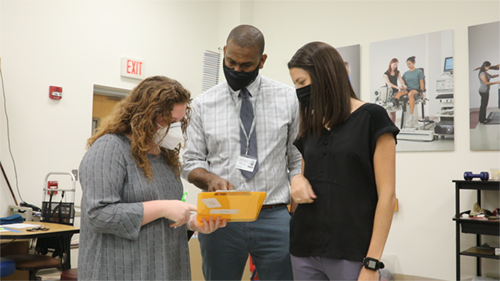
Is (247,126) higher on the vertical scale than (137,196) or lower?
higher

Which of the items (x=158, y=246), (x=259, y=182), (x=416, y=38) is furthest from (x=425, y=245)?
(x=158, y=246)

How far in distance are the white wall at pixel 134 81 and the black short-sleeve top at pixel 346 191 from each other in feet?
10.7

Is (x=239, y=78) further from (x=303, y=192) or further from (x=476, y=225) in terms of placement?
(x=476, y=225)

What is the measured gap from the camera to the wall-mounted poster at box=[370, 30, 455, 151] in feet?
13.7

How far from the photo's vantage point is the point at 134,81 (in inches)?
198

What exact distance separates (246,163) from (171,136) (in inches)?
13.3

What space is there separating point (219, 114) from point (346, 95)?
2.04ft

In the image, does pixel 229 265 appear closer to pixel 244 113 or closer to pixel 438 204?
pixel 244 113

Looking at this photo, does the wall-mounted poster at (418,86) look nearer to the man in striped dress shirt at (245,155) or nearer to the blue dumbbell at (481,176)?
the blue dumbbell at (481,176)

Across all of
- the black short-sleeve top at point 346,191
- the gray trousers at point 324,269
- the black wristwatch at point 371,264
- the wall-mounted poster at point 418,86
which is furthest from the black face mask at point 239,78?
the wall-mounted poster at point 418,86

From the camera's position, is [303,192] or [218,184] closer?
[303,192]

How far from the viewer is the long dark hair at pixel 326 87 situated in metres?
1.31

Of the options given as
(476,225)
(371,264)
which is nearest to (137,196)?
(371,264)

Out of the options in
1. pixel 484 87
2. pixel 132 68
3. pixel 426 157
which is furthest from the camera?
pixel 132 68
